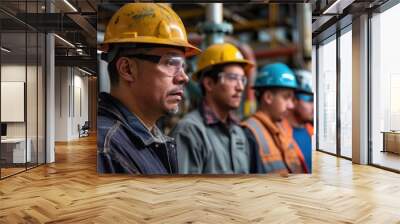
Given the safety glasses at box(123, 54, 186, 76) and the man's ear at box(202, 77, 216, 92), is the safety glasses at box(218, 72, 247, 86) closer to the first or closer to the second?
the man's ear at box(202, 77, 216, 92)

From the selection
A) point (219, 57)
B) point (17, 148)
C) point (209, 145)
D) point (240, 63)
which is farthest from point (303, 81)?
point (17, 148)

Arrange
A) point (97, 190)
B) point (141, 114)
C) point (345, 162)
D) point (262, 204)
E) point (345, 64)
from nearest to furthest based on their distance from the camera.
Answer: point (262, 204)
point (97, 190)
point (141, 114)
point (345, 162)
point (345, 64)

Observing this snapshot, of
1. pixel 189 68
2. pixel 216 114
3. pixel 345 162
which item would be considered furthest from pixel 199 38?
pixel 345 162

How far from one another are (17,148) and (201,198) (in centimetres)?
404

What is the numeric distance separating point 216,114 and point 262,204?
190cm

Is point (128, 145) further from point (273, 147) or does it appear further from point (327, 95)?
point (327, 95)

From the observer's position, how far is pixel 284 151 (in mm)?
6379

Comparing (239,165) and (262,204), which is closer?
(262,204)

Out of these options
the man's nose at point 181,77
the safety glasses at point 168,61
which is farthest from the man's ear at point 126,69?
the man's nose at point 181,77

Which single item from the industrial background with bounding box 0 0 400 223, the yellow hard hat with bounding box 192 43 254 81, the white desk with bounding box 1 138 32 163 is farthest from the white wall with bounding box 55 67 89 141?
the yellow hard hat with bounding box 192 43 254 81

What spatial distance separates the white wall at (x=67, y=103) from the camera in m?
16.2

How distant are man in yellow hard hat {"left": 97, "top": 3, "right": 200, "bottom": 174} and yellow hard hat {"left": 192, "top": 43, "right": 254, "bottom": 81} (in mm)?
156

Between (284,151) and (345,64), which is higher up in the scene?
(345,64)

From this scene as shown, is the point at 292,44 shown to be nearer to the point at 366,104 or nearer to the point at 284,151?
the point at 284,151
